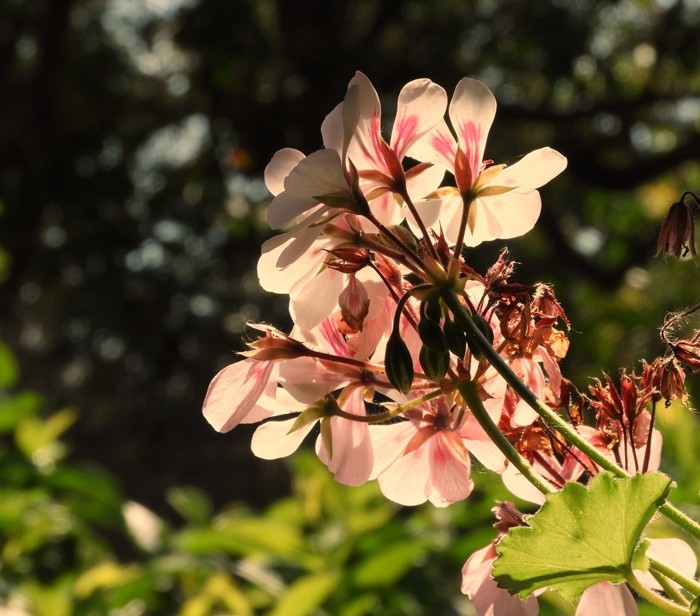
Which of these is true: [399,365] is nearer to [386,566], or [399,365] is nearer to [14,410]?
[386,566]

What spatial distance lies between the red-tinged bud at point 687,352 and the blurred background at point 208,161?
3.71 metres

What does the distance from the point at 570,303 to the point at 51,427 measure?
143 inches

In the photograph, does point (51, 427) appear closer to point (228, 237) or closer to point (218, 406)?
point (218, 406)

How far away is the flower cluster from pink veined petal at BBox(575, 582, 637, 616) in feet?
0.07

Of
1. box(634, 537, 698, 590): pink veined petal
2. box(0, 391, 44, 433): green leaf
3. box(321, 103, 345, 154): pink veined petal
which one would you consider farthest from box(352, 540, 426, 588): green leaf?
box(321, 103, 345, 154): pink veined petal

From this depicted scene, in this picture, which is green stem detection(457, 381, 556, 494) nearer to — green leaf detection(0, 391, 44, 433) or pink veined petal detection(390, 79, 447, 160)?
pink veined petal detection(390, 79, 447, 160)

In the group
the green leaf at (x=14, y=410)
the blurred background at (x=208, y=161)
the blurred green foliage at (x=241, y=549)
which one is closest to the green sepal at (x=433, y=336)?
the blurred green foliage at (x=241, y=549)

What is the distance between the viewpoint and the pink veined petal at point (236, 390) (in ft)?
1.31

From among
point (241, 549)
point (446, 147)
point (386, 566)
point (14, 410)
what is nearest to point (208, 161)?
point (14, 410)

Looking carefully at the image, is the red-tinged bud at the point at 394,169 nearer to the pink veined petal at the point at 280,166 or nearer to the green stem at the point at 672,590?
the pink veined petal at the point at 280,166

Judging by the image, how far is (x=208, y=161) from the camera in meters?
5.11

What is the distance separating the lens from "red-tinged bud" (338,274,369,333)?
38 cm

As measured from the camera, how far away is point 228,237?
16.7 feet

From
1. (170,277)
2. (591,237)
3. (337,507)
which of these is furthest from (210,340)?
(337,507)
